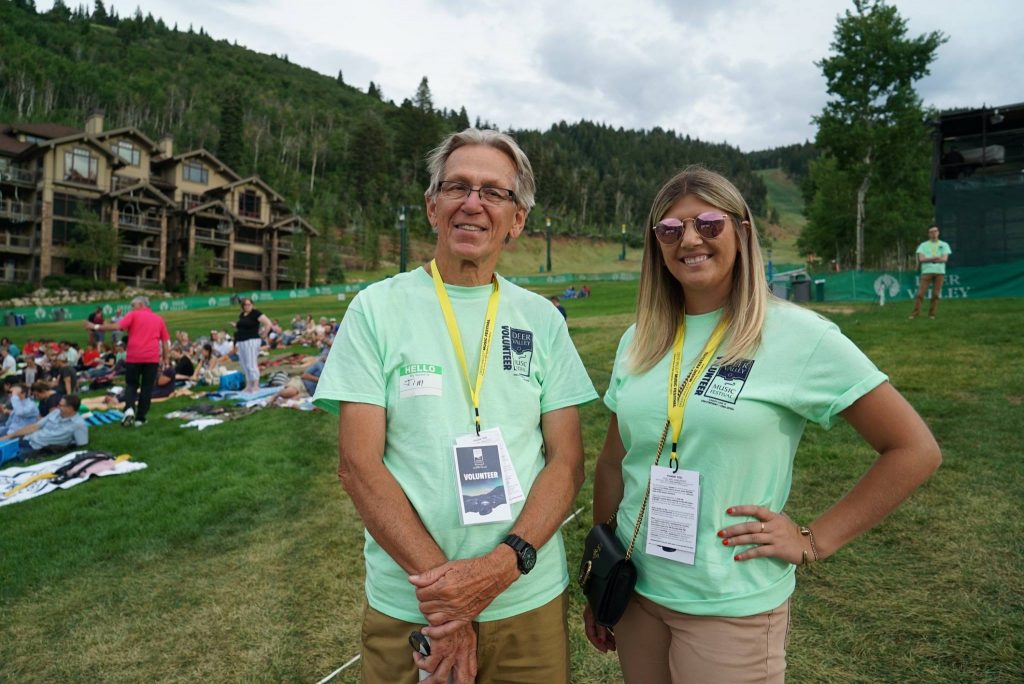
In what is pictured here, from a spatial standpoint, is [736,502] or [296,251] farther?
[296,251]

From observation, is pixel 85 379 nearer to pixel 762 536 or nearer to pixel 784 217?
pixel 762 536

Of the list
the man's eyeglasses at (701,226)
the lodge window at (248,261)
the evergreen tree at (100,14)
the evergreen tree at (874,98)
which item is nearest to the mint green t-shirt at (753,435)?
the man's eyeglasses at (701,226)

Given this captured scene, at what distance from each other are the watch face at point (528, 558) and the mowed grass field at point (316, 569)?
1924 mm

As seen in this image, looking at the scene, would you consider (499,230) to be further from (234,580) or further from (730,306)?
(234,580)

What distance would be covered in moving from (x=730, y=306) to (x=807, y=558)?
817mm

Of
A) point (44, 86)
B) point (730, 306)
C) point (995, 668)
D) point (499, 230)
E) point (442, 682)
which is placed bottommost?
point (995, 668)

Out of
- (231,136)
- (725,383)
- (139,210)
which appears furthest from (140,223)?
(725,383)

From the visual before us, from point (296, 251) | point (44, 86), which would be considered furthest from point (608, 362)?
point (44, 86)

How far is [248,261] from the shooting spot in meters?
56.3

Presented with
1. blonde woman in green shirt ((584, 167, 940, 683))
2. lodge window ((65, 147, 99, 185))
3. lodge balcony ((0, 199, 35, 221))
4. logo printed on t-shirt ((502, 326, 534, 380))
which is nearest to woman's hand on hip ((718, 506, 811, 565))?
blonde woman in green shirt ((584, 167, 940, 683))

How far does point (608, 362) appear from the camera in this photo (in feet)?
38.1

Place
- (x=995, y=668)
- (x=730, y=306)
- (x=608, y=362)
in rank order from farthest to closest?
(x=608, y=362), (x=995, y=668), (x=730, y=306)

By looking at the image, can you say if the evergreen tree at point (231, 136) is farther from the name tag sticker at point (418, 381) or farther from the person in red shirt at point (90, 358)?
the name tag sticker at point (418, 381)

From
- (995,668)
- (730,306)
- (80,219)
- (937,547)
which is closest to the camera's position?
(730,306)
